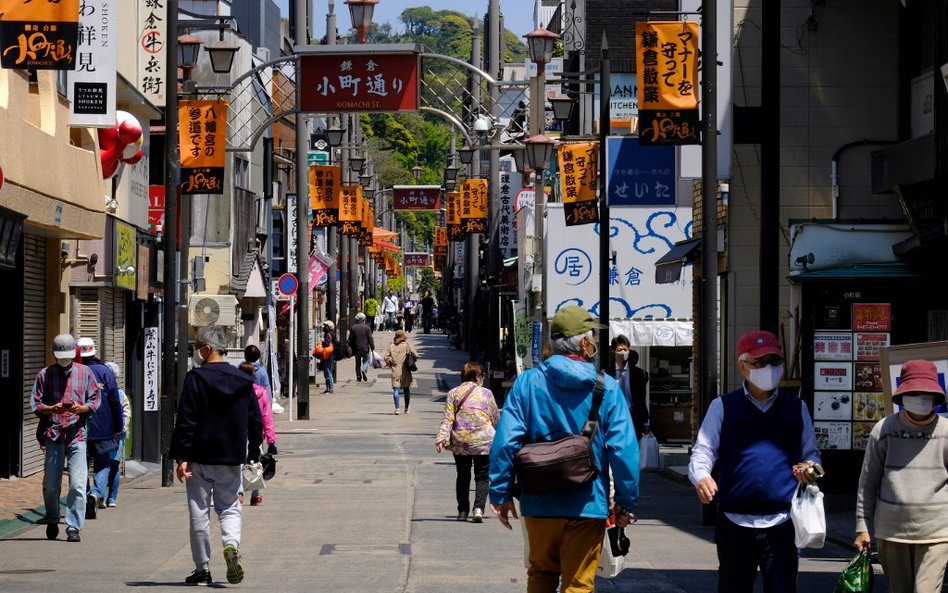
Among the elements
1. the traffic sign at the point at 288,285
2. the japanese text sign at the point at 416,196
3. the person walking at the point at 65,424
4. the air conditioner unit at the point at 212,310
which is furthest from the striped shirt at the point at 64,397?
the japanese text sign at the point at 416,196

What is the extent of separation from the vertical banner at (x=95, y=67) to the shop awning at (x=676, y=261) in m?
8.04

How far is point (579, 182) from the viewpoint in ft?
94.4

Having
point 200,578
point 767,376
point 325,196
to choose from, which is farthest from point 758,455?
point 325,196

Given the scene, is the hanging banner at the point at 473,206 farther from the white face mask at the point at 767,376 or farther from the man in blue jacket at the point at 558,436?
the man in blue jacket at the point at 558,436

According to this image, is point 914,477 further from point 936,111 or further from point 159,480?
point 159,480

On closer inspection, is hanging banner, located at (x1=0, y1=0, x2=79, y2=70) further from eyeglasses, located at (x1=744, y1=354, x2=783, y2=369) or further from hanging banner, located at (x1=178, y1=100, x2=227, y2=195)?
hanging banner, located at (x1=178, y1=100, x2=227, y2=195)

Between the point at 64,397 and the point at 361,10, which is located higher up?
the point at 361,10

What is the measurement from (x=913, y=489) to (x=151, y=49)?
66.8 feet

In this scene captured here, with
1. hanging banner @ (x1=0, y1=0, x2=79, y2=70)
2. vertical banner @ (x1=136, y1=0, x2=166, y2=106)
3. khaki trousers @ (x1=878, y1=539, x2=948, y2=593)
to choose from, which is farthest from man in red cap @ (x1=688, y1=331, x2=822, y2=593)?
vertical banner @ (x1=136, y1=0, x2=166, y2=106)

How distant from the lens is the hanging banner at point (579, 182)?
1123 inches

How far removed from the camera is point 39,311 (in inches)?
867

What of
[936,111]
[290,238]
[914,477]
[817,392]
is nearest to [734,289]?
[817,392]

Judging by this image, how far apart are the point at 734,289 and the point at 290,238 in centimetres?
2671

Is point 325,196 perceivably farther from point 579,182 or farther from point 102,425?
point 102,425
